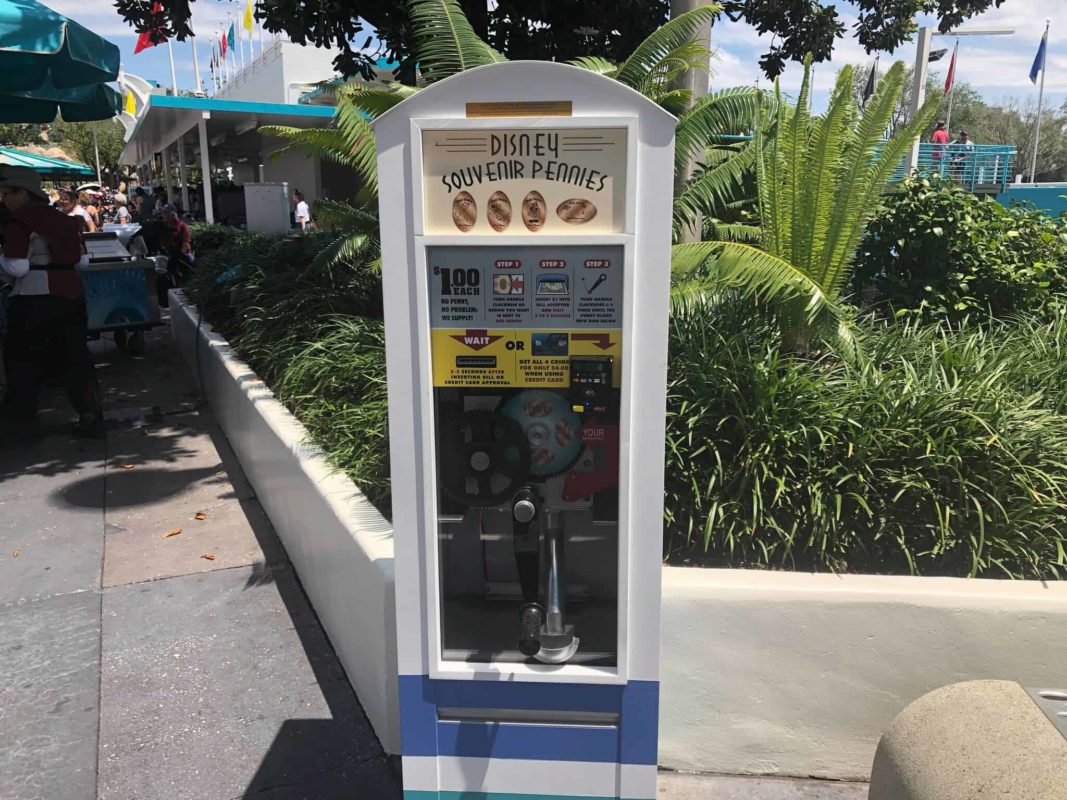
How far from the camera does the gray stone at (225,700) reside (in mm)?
3268

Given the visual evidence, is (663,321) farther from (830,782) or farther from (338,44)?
(338,44)

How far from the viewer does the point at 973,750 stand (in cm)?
218

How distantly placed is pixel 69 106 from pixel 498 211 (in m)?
9.23

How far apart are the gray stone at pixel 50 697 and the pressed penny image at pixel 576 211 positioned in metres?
2.81

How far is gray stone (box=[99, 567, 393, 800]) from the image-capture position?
327 centimetres

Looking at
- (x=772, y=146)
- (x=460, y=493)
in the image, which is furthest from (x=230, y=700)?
(x=772, y=146)

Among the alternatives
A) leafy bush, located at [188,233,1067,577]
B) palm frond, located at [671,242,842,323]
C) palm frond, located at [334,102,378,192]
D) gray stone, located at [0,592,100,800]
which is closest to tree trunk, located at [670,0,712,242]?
palm frond, located at [671,242,842,323]

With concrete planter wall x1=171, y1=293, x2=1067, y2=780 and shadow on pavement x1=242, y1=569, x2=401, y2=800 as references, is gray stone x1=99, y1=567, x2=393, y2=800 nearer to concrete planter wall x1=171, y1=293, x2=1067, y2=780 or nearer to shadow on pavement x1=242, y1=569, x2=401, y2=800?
shadow on pavement x1=242, y1=569, x2=401, y2=800

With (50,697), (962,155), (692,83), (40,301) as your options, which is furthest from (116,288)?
(962,155)

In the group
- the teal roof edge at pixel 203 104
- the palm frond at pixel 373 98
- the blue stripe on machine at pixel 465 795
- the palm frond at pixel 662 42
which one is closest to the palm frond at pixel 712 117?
the palm frond at pixel 662 42

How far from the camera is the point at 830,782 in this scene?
324 cm

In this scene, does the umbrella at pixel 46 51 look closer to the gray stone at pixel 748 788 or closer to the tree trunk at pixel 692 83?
the tree trunk at pixel 692 83

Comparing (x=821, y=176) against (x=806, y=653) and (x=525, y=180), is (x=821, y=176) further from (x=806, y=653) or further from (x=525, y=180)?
(x=525, y=180)

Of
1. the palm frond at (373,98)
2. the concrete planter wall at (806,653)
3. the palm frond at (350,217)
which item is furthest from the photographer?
the palm frond at (350,217)
